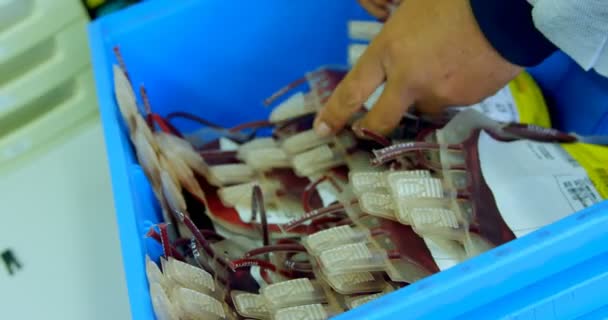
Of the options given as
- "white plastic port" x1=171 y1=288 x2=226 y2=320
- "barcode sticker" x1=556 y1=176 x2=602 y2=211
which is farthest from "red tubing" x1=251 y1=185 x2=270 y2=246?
"barcode sticker" x1=556 y1=176 x2=602 y2=211

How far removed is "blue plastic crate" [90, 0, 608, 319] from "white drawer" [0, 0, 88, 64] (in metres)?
0.05

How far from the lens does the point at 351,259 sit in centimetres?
42

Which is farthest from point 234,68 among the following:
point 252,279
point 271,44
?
point 252,279

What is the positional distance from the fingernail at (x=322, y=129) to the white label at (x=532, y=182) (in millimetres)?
127

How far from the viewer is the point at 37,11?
2.03 ft

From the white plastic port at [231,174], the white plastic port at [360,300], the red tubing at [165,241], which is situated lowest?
the white plastic port at [360,300]

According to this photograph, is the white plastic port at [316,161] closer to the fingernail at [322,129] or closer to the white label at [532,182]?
the fingernail at [322,129]

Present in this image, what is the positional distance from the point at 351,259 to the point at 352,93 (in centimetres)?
14

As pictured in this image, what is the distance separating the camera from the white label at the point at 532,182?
1.45 feet

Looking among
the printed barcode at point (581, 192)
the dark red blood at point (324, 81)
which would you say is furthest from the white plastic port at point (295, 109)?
the printed barcode at point (581, 192)

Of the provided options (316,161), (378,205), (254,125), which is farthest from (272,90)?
(378,205)

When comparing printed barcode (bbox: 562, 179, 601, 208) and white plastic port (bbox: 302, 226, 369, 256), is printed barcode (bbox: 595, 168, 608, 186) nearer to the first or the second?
printed barcode (bbox: 562, 179, 601, 208)

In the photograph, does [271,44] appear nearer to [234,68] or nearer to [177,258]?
[234,68]

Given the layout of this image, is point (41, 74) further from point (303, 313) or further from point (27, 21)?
point (303, 313)
